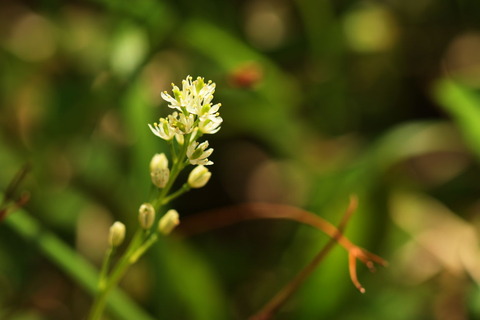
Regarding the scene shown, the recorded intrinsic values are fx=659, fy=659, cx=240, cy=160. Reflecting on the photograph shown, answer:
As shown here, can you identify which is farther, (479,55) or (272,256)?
(479,55)

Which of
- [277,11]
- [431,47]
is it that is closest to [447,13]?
[431,47]

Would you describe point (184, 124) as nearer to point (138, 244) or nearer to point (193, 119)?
point (193, 119)

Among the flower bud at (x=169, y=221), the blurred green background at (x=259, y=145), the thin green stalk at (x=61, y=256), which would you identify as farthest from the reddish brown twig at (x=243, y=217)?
the flower bud at (x=169, y=221)

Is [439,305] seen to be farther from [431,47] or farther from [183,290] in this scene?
[431,47]

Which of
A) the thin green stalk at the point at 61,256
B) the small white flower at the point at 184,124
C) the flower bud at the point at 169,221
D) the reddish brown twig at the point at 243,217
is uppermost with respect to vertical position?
the small white flower at the point at 184,124

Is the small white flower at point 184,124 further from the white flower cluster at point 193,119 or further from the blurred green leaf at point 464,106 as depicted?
the blurred green leaf at point 464,106

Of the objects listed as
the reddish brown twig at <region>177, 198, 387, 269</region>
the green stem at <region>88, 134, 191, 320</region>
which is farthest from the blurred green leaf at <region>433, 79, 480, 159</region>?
the green stem at <region>88, 134, 191, 320</region>
